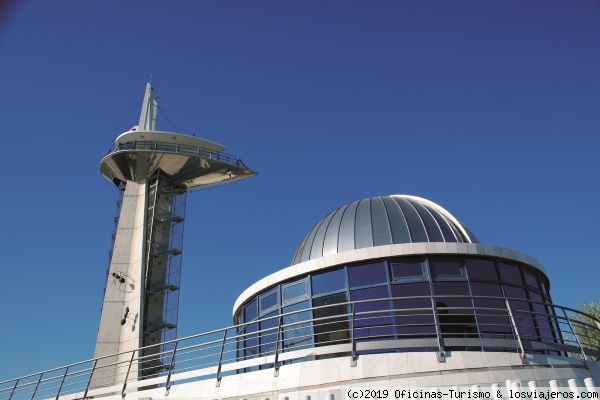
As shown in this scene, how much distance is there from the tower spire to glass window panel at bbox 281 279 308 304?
2395 centimetres

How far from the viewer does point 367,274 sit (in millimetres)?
13445

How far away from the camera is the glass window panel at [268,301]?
14.6 m

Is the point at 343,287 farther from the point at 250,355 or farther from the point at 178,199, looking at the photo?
the point at 178,199

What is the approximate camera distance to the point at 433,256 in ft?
43.9

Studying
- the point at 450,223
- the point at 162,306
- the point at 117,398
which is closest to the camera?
the point at 117,398

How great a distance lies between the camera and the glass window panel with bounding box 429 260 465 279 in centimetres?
1323

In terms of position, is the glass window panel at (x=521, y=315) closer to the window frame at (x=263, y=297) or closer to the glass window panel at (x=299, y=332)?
the glass window panel at (x=299, y=332)

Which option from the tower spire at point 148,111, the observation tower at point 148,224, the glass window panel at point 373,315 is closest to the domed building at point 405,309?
the glass window panel at point 373,315

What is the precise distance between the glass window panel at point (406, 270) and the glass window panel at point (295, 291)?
232 cm

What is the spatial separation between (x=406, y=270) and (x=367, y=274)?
964mm

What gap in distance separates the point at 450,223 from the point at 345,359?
265 inches

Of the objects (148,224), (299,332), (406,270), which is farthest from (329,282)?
(148,224)

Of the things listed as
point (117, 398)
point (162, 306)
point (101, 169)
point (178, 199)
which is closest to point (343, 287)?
point (117, 398)

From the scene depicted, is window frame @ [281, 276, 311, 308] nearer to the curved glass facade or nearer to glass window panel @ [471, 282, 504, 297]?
the curved glass facade
